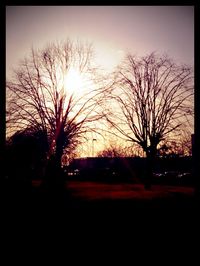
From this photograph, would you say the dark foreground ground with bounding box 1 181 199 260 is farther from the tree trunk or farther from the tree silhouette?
the tree trunk

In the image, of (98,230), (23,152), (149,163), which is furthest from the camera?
(149,163)

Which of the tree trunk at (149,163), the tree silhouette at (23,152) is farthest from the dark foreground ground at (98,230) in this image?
→ the tree trunk at (149,163)

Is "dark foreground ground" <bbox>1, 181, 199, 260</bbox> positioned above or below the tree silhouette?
below

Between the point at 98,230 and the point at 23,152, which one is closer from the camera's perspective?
the point at 98,230

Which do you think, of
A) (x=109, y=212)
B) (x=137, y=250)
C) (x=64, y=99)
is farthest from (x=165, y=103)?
(x=137, y=250)

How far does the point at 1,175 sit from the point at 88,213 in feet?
20.1

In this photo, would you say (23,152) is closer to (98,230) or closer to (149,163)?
(149,163)

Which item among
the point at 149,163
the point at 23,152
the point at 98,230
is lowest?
the point at 98,230

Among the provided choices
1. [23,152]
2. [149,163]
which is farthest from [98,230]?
[149,163]

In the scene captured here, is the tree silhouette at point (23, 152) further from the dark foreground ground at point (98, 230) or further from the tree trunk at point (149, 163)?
the tree trunk at point (149, 163)

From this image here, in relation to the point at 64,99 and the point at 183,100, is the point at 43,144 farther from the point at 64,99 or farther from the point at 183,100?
the point at 183,100

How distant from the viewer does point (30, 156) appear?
57.8 feet

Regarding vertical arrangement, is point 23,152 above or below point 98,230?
above

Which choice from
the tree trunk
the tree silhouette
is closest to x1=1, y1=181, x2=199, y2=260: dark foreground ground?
the tree silhouette
